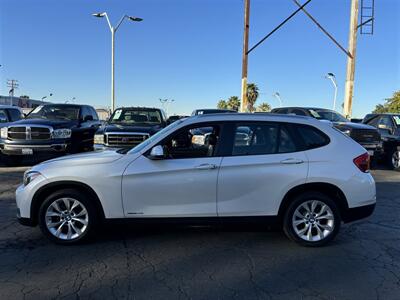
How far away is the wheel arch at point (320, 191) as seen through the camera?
504 centimetres

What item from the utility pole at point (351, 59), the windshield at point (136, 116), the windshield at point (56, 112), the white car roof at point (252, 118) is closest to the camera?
the white car roof at point (252, 118)

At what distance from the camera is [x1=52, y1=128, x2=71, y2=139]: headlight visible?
11.5 m

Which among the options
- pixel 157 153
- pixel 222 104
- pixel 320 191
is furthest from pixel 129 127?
pixel 222 104

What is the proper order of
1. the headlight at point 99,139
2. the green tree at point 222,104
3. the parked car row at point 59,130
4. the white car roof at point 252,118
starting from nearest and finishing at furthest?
1. the white car roof at point 252,118
2. the headlight at point 99,139
3. the parked car row at point 59,130
4. the green tree at point 222,104

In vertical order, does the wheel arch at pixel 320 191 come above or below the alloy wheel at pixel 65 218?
above

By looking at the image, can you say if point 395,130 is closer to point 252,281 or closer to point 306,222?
point 306,222

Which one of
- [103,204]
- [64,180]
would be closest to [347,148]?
[103,204]

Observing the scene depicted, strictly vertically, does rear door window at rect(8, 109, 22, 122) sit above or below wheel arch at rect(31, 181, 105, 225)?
above

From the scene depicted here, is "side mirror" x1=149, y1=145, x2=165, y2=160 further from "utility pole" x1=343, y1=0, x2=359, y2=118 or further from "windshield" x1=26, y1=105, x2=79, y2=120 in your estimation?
"utility pole" x1=343, y1=0, x2=359, y2=118

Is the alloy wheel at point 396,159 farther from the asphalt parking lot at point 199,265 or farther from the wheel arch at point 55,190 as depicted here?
the wheel arch at point 55,190

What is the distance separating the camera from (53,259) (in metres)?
4.56

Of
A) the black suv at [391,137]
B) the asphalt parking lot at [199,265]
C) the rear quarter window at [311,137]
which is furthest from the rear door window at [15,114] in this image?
the black suv at [391,137]

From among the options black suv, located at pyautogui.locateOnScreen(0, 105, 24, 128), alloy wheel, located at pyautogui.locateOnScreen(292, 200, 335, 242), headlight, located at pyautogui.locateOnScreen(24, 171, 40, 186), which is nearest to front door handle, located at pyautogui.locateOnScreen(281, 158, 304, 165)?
alloy wheel, located at pyautogui.locateOnScreen(292, 200, 335, 242)

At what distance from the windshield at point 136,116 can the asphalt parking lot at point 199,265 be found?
5.83 metres
